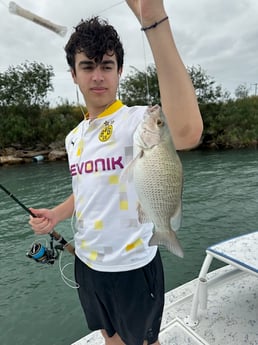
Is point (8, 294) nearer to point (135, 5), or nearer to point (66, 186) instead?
point (135, 5)

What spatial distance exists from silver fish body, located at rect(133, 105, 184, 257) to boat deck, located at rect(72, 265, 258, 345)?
4.92ft

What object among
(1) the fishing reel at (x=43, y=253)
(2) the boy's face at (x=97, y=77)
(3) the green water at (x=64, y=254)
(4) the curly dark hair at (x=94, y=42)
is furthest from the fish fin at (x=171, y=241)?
(3) the green water at (x=64, y=254)

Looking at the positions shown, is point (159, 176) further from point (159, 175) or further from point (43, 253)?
point (43, 253)

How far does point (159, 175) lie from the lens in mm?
1125

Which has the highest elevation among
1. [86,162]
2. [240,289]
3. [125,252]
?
[86,162]

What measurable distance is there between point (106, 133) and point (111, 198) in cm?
31

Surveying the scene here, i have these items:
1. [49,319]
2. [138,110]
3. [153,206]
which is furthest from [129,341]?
[49,319]

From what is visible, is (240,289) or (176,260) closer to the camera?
(240,289)

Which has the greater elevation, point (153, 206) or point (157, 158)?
point (157, 158)

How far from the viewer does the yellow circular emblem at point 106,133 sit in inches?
56.4

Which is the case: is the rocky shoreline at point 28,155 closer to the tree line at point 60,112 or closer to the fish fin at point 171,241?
the tree line at point 60,112

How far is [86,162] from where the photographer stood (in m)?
1.48

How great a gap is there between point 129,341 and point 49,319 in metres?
2.65

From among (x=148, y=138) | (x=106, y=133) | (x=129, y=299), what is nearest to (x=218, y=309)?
(x=129, y=299)
